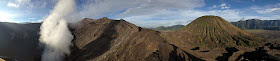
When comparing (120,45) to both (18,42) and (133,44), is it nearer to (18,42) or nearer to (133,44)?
(133,44)

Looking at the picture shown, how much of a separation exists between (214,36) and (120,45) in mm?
87766

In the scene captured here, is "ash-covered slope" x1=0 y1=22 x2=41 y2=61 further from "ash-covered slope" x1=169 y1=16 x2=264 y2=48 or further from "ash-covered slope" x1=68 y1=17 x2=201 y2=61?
"ash-covered slope" x1=169 y1=16 x2=264 y2=48

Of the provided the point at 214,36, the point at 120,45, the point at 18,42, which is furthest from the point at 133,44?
the point at 214,36

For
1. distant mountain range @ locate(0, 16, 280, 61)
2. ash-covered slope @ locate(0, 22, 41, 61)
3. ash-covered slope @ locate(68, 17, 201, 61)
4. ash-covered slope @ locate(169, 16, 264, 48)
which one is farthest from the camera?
ash-covered slope @ locate(169, 16, 264, 48)

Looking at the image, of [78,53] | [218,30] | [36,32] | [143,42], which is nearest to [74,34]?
[36,32]

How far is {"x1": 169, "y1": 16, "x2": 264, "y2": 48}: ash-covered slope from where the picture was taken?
312 ft

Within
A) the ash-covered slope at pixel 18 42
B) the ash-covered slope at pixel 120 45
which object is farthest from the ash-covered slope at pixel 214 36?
the ash-covered slope at pixel 18 42

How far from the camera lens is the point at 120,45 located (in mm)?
51219

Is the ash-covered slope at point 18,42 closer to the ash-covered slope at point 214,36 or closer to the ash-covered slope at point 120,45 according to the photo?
the ash-covered slope at point 120,45

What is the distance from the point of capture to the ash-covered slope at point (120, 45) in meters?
39.4

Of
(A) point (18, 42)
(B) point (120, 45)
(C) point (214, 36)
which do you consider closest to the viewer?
(B) point (120, 45)

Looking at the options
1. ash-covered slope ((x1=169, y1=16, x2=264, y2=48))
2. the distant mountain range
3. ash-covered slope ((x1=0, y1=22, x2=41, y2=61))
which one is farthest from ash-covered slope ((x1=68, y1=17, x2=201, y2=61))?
ash-covered slope ((x1=169, y1=16, x2=264, y2=48))

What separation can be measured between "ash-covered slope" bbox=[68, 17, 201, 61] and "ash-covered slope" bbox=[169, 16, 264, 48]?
5572 cm

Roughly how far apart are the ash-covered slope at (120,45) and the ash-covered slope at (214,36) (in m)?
55.7
